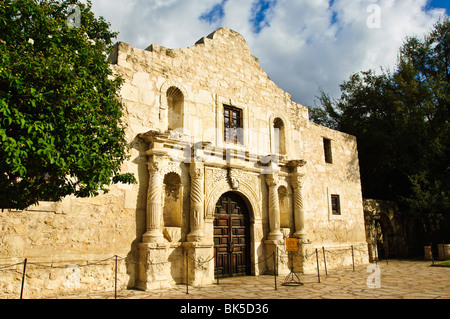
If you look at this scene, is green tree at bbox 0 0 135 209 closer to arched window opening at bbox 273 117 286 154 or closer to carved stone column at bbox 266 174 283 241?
carved stone column at bbox 266 174 283 241

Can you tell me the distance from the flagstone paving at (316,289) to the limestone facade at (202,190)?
0.56 metres

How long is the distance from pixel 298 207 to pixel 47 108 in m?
9.54

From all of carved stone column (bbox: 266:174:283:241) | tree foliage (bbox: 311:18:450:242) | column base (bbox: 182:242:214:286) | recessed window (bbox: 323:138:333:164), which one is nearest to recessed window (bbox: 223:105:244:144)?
carved stone column (bbox: 266:174:283:241)

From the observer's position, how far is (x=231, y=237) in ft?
36.0

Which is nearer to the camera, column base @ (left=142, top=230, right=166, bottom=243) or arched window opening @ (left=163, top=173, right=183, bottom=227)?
column base @ (left=142, top=230, right=166, bottom=243)

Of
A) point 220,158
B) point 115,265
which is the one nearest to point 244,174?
point 220,158

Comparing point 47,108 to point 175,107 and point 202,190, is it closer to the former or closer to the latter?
point 202,190

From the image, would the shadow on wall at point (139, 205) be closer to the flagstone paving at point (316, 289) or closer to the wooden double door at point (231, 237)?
the flagstone paving at point (316, 289)

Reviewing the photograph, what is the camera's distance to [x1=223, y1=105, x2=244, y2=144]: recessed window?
1165 cm

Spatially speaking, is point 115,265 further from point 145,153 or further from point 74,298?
point 145,153

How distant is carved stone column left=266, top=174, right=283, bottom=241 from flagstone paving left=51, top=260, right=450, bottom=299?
1363 mm

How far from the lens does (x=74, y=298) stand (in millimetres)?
7191

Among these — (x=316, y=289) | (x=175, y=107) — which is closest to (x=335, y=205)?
(x=316, y=289)

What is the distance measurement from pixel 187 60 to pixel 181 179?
12.1 feet
